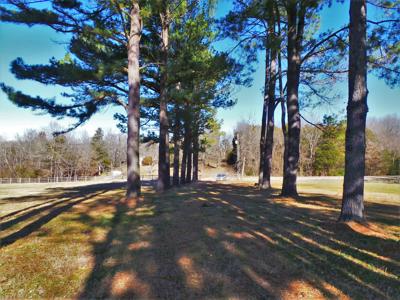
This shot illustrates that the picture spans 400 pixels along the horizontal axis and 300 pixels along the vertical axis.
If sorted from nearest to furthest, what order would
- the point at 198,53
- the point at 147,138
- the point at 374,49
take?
the point at 374,49 < the point at 198,53 < the point at 147,138

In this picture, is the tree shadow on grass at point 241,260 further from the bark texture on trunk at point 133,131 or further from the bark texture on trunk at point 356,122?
the bark texture on trunk at point 133,131

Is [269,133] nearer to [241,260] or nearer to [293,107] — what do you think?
[293,107]

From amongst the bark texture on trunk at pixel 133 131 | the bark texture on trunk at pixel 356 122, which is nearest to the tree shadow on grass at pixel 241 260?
the bark texture on trunk at pixel 356 122

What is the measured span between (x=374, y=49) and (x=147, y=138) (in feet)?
41.7

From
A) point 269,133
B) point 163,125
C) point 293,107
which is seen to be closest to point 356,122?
point 293,107

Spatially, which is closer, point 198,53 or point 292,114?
point 292,114

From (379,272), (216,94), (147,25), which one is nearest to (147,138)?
(216,94)

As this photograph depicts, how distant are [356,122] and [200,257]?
13.5ft

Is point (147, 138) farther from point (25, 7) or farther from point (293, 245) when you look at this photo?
point (293, 245)

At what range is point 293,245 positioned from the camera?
3920 mm

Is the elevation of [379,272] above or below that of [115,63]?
below

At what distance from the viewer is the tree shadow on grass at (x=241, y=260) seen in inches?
107

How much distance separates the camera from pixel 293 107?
357 inches

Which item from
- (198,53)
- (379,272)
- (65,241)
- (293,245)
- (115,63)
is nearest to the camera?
(379,272)
